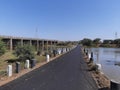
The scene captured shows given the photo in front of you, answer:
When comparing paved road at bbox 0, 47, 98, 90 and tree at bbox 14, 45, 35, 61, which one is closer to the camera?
paved road at bbox 0, 47, 98, 90

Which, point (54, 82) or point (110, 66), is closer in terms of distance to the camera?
point (54, 82)

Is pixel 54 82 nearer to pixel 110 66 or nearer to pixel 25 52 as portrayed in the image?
pixel 25 52

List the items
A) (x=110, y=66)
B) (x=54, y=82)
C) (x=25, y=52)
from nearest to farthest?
(x=54, y=82)
(x=110, y=66)
(x=25, y=52)

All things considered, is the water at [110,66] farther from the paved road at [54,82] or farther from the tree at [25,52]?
the tree at [25,52]

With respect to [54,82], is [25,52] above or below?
above

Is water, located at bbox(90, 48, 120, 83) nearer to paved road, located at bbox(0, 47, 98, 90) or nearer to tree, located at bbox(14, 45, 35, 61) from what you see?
paved road, located at bbox(0, 47, 98, 90)

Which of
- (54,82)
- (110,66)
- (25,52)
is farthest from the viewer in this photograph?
(25,52)

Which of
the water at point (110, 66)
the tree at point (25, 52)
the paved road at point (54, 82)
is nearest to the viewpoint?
the paved road at point (54, 82)

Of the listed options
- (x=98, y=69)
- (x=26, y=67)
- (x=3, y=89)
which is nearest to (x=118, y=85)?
(x=3, y=89)

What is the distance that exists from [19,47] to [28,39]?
62660 mm

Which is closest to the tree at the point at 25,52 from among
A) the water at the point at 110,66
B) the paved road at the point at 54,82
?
the water at the point at 110,66

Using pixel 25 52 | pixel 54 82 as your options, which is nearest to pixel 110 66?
pixel 25 52

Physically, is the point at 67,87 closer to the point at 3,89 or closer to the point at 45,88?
the point at 45,88

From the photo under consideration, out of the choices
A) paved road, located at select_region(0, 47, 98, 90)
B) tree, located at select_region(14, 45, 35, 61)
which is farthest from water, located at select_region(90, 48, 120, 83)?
tree, located at select_region(14, 45, 35, 61)
